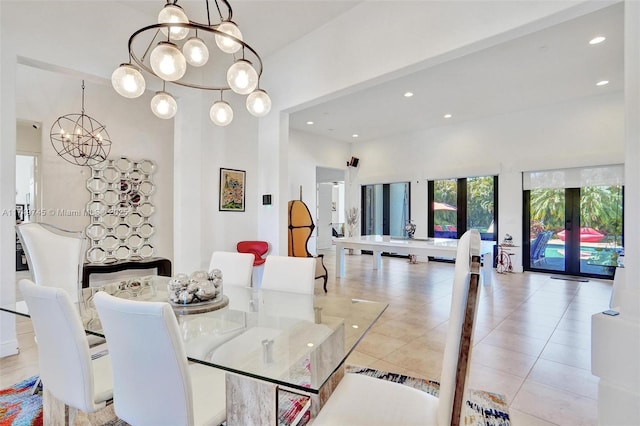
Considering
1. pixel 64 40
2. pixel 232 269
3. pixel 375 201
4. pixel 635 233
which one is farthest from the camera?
pixel 375 201

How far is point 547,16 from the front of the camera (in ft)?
7.13

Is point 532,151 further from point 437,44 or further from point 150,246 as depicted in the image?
point 150,246

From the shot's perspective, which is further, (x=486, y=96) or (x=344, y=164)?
(x=344, y=164)

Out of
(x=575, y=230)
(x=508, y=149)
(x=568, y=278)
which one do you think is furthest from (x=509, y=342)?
(x=508, y=149)

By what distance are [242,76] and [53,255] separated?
6.91 ft

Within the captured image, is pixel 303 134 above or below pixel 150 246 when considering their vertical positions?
above

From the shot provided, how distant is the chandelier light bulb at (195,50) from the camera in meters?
1.99

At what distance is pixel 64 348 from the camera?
4.19ft

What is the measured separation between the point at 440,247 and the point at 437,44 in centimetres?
279

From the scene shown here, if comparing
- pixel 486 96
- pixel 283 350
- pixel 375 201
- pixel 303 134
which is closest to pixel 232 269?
pixel 283 350

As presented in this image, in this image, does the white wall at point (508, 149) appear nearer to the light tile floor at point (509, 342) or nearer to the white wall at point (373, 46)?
the light tile floor at point (509, 342)

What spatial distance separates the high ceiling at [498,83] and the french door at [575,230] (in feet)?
6.16

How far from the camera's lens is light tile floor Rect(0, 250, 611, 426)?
207 centimetres

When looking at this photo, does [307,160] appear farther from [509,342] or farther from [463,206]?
[509,342]
